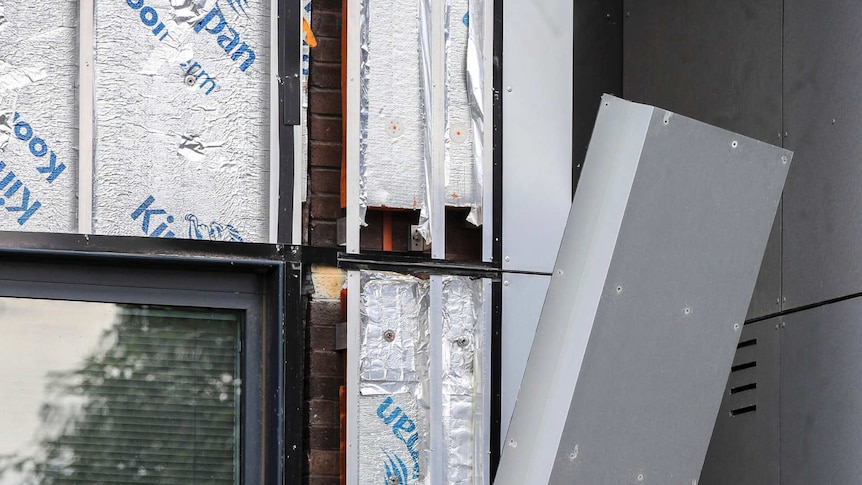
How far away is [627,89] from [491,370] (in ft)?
6.28

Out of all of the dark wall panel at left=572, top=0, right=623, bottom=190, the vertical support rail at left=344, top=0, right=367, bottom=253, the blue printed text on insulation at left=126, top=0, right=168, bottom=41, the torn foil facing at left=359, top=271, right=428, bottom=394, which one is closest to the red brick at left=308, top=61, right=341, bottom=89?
the vertical support rail at left=344, top=0, right=367, bottom=253

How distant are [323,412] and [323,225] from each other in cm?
67

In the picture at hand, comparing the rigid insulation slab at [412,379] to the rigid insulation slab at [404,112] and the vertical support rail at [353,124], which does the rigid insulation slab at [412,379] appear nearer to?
the vertical support rail at [353,124]

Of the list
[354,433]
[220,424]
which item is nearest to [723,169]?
[354,433]

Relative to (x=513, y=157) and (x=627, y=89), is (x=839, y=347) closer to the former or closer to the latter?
(x=513, y=157)

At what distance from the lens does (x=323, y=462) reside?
4.48 metres

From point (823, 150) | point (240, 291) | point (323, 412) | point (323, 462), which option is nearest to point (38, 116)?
point (240, 291)

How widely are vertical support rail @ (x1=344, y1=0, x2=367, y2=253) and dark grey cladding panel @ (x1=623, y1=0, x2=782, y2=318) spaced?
1.59 metres

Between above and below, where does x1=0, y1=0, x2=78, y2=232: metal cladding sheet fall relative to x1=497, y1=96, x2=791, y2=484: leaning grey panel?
above

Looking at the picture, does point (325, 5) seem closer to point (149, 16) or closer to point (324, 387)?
point (149, 16)

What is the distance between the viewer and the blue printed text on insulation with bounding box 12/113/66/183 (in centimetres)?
419

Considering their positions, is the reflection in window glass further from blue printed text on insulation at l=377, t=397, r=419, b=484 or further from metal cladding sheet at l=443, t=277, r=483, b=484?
metal cladding sheet at l=443, t=277, r=483, b=484

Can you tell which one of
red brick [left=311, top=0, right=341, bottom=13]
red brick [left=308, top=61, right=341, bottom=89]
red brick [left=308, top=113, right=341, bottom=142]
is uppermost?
red brick [left=311, top=0, right=341, bottom=13]

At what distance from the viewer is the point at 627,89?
5961mm
